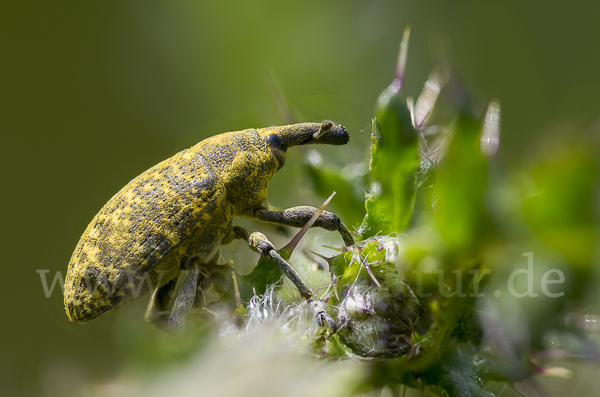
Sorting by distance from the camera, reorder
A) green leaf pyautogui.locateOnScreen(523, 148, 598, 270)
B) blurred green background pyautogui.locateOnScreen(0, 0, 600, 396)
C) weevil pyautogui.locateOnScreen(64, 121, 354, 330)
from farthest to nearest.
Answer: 1. blurred green background pyautogui.locateOnScreen(0, 0, 600, 396)
2. weevil pyautogui.locateOnScreen(64, 121, 354, 330)
3. green leaf pyautogui.locateOnScreen(523, 148, 598, 270)

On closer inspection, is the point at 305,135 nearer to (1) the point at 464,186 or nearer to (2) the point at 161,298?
(2) the point at 161,298

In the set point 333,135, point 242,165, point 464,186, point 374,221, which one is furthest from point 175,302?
point 464,186

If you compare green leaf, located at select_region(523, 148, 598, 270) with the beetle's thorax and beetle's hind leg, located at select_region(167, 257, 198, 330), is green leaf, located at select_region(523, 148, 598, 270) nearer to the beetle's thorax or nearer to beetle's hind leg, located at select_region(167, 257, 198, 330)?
beetle's hind leg, located at select_region(167, 257, 198, 330)

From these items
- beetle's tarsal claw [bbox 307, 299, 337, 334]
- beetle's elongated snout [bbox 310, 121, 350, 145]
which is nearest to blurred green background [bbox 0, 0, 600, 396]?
beetle's elongated snout [bbox 310, 121, 350, 145]

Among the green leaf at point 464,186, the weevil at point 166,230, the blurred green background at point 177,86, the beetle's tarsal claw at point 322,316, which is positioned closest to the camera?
the green leaf at point 464,186

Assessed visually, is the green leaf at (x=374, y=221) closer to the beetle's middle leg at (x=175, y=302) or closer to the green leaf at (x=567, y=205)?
the green leaf at (x=567, y=205)

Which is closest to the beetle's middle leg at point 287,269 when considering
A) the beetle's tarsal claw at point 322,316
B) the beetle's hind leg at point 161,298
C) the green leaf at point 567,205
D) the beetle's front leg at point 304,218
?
the beetle's tarsal claw at point 322,316
